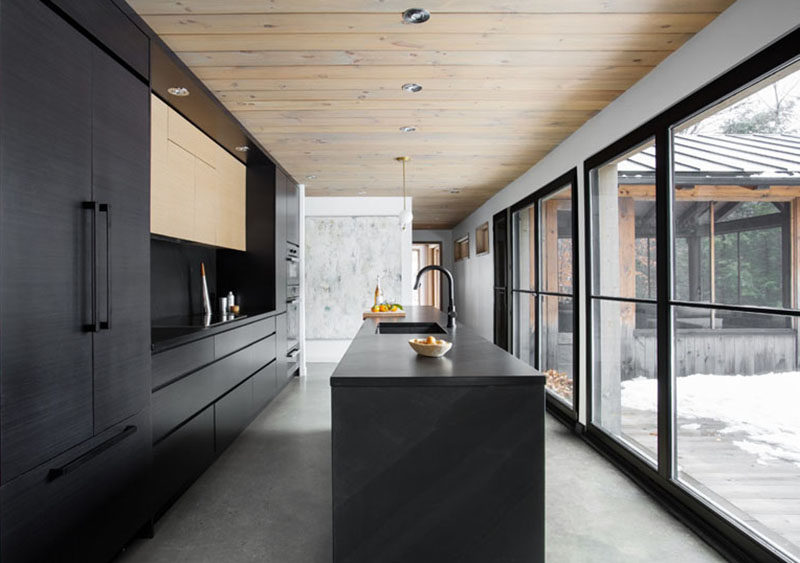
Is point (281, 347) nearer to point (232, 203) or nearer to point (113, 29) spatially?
point (232, 203)

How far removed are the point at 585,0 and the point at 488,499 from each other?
211 centimetres

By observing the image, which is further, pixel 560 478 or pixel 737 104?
pixel 560 478

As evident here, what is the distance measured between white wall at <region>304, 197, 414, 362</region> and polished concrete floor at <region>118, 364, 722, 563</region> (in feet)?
11.5

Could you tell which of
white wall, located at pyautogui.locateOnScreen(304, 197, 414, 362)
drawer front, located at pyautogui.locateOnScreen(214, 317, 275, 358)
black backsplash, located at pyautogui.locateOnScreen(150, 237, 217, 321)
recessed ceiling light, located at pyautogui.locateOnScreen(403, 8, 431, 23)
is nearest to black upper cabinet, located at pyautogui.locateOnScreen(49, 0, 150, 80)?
recessed ceiling light, located at pyautogui.locateOnScreen(403, 8, 431, 23)

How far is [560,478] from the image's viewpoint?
9.79 feet

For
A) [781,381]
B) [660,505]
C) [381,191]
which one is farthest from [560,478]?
[381,191]

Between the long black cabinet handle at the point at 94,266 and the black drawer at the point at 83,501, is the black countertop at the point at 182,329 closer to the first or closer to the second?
the black drawer at the point at 83,501

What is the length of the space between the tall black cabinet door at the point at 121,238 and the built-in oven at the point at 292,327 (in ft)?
10.7

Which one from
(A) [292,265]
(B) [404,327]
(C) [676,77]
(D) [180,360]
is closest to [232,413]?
(D) [180,360]

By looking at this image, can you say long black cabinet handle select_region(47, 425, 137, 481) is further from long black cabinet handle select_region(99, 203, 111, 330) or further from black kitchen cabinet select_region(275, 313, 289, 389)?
black kitchen cabinet select_region(275, 313, 289, 389)

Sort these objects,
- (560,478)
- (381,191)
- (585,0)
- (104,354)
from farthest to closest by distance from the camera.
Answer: (381,191)
(560,478)
(585,0)
(104,354)

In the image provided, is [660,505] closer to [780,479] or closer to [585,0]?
[780,479]

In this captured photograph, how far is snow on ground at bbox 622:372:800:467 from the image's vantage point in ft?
6.30

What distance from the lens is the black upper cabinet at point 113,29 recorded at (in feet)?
5.86
